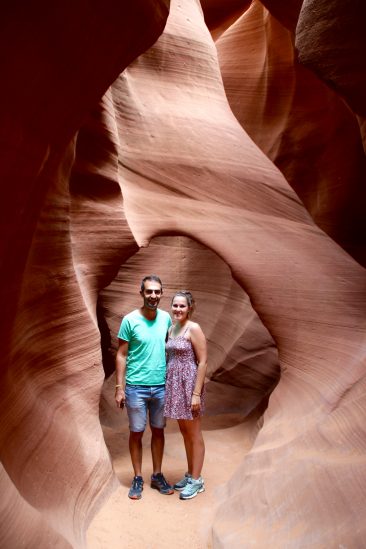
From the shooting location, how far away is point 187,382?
421 centimetres

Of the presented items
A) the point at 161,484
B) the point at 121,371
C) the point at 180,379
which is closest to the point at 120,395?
the point at 121,371

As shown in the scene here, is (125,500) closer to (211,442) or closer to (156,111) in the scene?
(211,442)

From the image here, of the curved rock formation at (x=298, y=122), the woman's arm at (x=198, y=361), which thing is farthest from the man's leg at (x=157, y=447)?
the curved rock formation at (x=298, y=122)

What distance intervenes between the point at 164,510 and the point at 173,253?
187 inches

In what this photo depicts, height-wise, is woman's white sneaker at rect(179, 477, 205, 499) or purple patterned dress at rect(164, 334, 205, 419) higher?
purple patterned dress at rect(164, 334, 205, 419)

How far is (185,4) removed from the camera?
7.43 meters

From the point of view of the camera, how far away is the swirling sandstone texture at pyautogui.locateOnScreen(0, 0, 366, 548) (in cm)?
283

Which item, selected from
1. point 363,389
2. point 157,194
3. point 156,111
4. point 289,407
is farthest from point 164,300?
point 363,389

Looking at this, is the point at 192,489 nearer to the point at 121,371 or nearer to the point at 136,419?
the point at 136,419

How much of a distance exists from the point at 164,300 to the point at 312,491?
483cm

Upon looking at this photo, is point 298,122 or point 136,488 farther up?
point 298,122

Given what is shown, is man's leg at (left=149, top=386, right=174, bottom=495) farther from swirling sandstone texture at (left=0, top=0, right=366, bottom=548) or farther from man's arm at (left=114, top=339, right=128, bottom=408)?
swirling sandstone texture at (left=0, top=0, right=366, bottom=548)

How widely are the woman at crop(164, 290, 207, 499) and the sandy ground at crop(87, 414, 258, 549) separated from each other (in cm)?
20

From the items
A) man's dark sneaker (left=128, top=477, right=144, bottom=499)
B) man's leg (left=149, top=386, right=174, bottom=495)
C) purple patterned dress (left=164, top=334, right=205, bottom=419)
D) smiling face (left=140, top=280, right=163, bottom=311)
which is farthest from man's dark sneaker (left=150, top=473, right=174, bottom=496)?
smiling face (left=140, top=280, right=163, bottom=311)
